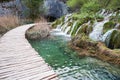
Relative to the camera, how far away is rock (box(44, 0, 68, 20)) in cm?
2039

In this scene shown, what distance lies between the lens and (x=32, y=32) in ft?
34.6

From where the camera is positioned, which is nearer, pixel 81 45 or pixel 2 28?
pixel 81 45

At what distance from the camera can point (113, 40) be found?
7730mm

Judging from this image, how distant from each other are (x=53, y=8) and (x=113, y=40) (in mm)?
13540

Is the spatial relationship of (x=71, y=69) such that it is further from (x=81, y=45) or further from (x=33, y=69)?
(x=81, y=45)

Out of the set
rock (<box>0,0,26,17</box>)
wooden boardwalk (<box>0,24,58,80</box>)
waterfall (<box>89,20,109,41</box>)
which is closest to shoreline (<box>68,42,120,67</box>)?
waterfall (<box>89,20,109,41</box>)

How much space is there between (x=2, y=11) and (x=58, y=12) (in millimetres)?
6278

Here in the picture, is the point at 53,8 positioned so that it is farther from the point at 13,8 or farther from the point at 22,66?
the point at 22,66

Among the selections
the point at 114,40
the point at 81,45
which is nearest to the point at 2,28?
the point at 81,45

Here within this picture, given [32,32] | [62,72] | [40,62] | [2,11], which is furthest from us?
[2,11]

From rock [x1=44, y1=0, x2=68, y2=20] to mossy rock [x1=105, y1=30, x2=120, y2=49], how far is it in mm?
13056

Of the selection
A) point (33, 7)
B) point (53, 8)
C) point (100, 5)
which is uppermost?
point (100, 5)

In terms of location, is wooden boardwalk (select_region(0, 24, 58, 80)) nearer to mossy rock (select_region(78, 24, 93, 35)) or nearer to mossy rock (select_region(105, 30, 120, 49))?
mossy rock (select_region(105, 30, 120, 49))

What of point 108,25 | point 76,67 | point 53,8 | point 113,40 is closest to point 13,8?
point 53,8
